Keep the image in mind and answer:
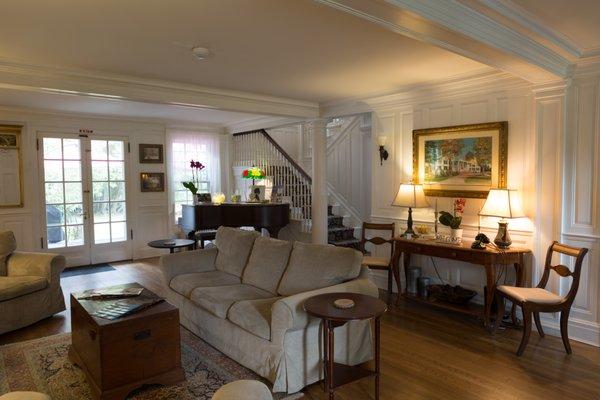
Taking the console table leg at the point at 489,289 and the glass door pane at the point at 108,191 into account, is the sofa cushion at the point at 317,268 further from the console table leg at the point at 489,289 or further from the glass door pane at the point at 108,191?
the glass door pane at the point at 108,191

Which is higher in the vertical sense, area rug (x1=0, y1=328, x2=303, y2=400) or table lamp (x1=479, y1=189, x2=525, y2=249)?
table lamp (x1=479, y1=189, x2=525, y2=249)

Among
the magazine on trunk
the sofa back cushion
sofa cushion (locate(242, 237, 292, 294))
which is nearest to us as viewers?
the magazine on trunk

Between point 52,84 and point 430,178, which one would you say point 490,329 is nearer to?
point 430,178

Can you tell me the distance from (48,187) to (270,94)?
4.03m

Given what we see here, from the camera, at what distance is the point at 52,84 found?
3902mm

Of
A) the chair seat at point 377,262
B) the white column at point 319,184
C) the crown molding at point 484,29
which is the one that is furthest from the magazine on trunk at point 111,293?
the white column at point 319,184

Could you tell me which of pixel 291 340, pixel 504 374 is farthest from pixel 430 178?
pixel 291 340

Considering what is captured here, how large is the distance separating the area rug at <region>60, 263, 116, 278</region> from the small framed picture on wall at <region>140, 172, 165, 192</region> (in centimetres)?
150

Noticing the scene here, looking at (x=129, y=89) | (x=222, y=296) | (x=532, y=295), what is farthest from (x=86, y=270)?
(x=532, y=295)

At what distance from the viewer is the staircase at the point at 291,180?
6.55m

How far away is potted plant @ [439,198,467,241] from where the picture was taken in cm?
420

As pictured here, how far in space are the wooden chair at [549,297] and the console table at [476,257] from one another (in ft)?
0.65

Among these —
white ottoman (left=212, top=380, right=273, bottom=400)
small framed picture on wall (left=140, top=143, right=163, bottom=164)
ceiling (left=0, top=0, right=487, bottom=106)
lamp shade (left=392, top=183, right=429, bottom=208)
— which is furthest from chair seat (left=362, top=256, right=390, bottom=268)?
small framed picture on wall (left=140, top=143, right=163, bottom=164)

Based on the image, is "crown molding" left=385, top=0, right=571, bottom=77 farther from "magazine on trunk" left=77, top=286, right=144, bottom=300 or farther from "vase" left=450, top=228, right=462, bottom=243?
"magazine on trunk" left=77, top=286, right=144, bottom=300
